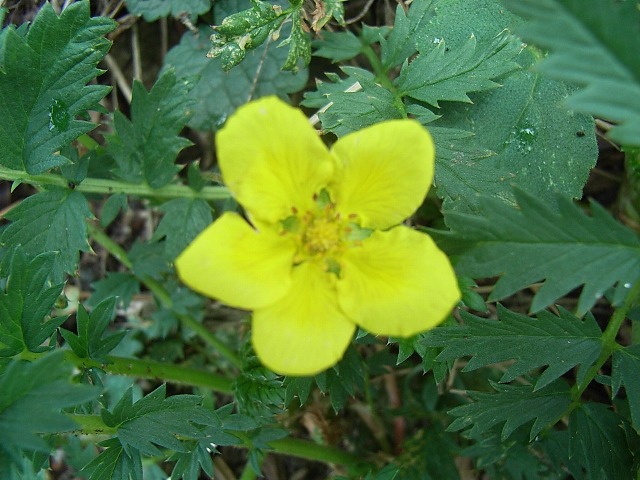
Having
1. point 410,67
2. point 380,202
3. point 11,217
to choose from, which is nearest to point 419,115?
point 410,67

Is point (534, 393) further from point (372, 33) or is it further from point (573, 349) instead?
point (372, 33)

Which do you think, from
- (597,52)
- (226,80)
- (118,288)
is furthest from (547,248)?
(118,288)

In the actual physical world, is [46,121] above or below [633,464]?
above

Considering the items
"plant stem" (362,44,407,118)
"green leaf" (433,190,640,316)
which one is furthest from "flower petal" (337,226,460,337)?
"plant stem" (362,44,407,118)

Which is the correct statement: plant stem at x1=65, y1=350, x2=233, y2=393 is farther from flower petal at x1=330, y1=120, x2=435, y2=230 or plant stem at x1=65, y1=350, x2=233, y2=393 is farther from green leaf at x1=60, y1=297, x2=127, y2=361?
flower petal at x1=330, y1=120, x2=435, y2=230

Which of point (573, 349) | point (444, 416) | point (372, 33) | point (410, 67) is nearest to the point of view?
point (573, 349)

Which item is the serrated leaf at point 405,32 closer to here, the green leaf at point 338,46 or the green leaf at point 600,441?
the green leaf at point 338,46

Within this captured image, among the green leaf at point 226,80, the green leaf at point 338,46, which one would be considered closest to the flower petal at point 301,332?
the green leaf at point 338,46
